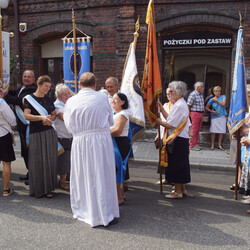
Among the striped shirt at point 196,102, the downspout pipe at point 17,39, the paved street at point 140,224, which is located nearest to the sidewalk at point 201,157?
the striped shirt at point 196,102

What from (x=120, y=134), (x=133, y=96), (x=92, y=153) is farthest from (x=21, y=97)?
(x=92, y=153)

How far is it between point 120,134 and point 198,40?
5984 mm

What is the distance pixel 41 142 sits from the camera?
16.4ft

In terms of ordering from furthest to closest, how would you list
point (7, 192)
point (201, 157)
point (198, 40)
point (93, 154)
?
point (198, 40) < point (201, 157) < point (7, 192) < point (93, 154)

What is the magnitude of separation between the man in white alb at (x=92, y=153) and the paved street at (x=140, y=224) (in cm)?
27

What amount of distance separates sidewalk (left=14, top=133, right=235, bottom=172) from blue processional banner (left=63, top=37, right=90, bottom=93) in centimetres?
242

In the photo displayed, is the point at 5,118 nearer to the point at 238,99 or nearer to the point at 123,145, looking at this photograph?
the point at 123,145

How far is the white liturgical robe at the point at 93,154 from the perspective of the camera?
12.8ft

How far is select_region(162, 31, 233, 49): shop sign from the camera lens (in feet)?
30.3

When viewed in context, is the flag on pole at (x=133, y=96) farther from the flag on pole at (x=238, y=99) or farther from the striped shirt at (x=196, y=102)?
the striped shirt at (x=196, y=102)

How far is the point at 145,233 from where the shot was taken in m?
3.77

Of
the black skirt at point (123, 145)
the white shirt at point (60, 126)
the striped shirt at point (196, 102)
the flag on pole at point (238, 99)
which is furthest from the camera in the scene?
the striped shirt at point (196, 102)

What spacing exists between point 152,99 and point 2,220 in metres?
2.90

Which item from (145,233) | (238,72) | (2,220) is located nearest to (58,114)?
(2,220)
